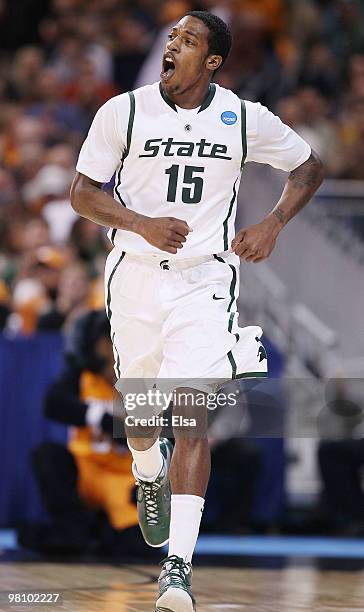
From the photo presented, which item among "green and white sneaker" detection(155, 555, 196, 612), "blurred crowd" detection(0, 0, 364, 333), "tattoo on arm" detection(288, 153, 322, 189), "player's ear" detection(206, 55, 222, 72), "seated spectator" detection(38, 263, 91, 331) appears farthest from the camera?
"blurred crowd" detection(0, 0, 364, 333)

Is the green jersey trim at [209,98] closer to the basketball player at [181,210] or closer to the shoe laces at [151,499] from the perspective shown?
the basketball player at [181,210]

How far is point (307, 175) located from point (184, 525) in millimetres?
1893

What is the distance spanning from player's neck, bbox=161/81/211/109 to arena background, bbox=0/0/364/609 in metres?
3.39

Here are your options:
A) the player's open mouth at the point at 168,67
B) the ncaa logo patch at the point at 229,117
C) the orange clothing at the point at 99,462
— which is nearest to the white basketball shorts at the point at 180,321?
the ncaa logo patch at the point at 229,117

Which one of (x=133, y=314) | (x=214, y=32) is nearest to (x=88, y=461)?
(x=133, y=314)

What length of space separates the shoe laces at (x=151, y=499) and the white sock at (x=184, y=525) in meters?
1.01

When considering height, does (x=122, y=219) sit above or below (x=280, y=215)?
below

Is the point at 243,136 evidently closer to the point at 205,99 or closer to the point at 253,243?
the point at 205,99

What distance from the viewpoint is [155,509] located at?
6.59 meters

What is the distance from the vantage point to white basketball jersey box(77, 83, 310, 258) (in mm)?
5977

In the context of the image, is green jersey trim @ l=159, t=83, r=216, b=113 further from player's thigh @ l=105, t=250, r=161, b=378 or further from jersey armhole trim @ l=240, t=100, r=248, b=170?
player's thigh @ l=105, t=250, r=161, b=378

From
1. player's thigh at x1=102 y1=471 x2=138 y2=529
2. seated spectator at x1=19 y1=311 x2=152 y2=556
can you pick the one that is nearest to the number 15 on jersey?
seated spectator at x1=19 y1=311 x2=152 y2=556

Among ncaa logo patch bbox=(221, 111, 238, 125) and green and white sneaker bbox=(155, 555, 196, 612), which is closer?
green and white sneaker bbox=(155, 555, 196, 612)

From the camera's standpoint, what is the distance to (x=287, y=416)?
9.80 meters
